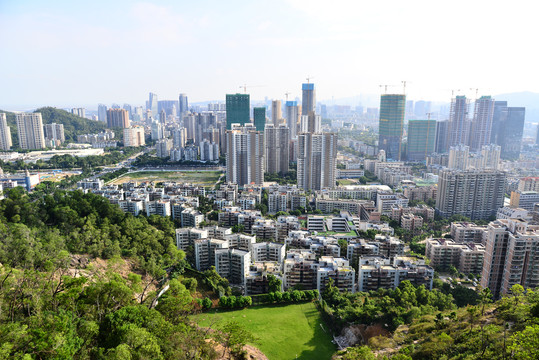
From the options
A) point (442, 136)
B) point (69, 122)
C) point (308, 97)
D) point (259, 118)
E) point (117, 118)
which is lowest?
point (442, 136)

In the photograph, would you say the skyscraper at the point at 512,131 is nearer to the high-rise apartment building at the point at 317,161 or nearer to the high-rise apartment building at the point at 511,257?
the high-rise apartment building at the point at 317,161

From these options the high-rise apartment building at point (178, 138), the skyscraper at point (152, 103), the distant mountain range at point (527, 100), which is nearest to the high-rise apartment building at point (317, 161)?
the high-rise apartment building at point (178, 138)

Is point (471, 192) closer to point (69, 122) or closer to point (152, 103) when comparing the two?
point (69, 122)

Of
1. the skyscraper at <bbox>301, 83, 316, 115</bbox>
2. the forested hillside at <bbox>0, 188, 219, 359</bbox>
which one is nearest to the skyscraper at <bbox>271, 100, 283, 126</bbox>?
the skyscraper at <bbox>301, 83, 316, 115</bbox>

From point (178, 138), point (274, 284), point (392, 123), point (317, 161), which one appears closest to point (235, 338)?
point (274, 284)

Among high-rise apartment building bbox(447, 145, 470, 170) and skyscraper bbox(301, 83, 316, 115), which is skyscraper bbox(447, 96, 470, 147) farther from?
skyscraper bbox(301, 83, 316, 115)

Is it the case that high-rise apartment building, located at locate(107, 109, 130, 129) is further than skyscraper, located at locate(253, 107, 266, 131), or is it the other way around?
high-rise apartment building, located at locate(107, 109, 130, 129)
